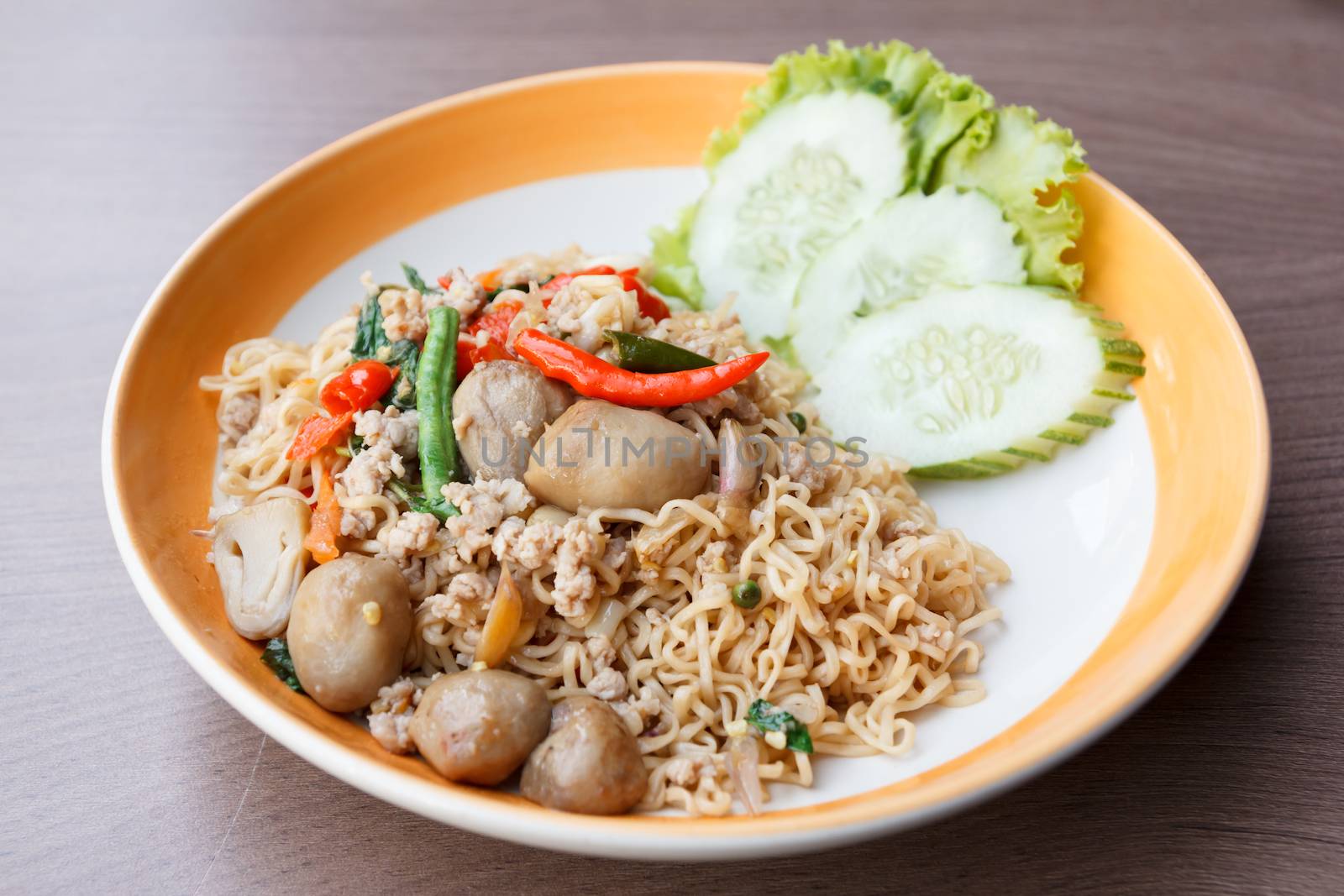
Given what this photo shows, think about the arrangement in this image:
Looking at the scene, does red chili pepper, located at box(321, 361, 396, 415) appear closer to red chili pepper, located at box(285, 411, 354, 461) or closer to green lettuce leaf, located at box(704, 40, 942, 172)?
red chili pepper, located at box(285, 411, 354, 461)

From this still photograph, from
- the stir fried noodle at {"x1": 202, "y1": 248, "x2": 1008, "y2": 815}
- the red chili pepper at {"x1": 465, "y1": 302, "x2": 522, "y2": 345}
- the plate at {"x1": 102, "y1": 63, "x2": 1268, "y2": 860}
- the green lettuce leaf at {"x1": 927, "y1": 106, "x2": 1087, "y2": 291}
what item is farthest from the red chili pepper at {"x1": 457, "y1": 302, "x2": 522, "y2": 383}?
the green lettuce leaf at {"x1": 927, "y1": 106, "x2": 1087, "y2": 291}

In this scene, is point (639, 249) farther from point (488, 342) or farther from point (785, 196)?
point (488, 342)

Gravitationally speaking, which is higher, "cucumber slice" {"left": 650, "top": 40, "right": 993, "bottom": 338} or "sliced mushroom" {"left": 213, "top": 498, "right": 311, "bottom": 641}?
"cucumber slice" {"left": 650, "top": 40, "right": 993, "bottom": 338}

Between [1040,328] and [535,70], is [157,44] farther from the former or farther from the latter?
[1040,328]

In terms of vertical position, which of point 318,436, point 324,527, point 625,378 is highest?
point 625,378

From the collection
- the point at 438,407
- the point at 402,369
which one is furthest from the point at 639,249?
the point at 438,407

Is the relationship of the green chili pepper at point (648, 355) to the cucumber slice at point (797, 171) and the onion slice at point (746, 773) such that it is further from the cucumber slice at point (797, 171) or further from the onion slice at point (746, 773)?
the onion slice at point (746, 773)
